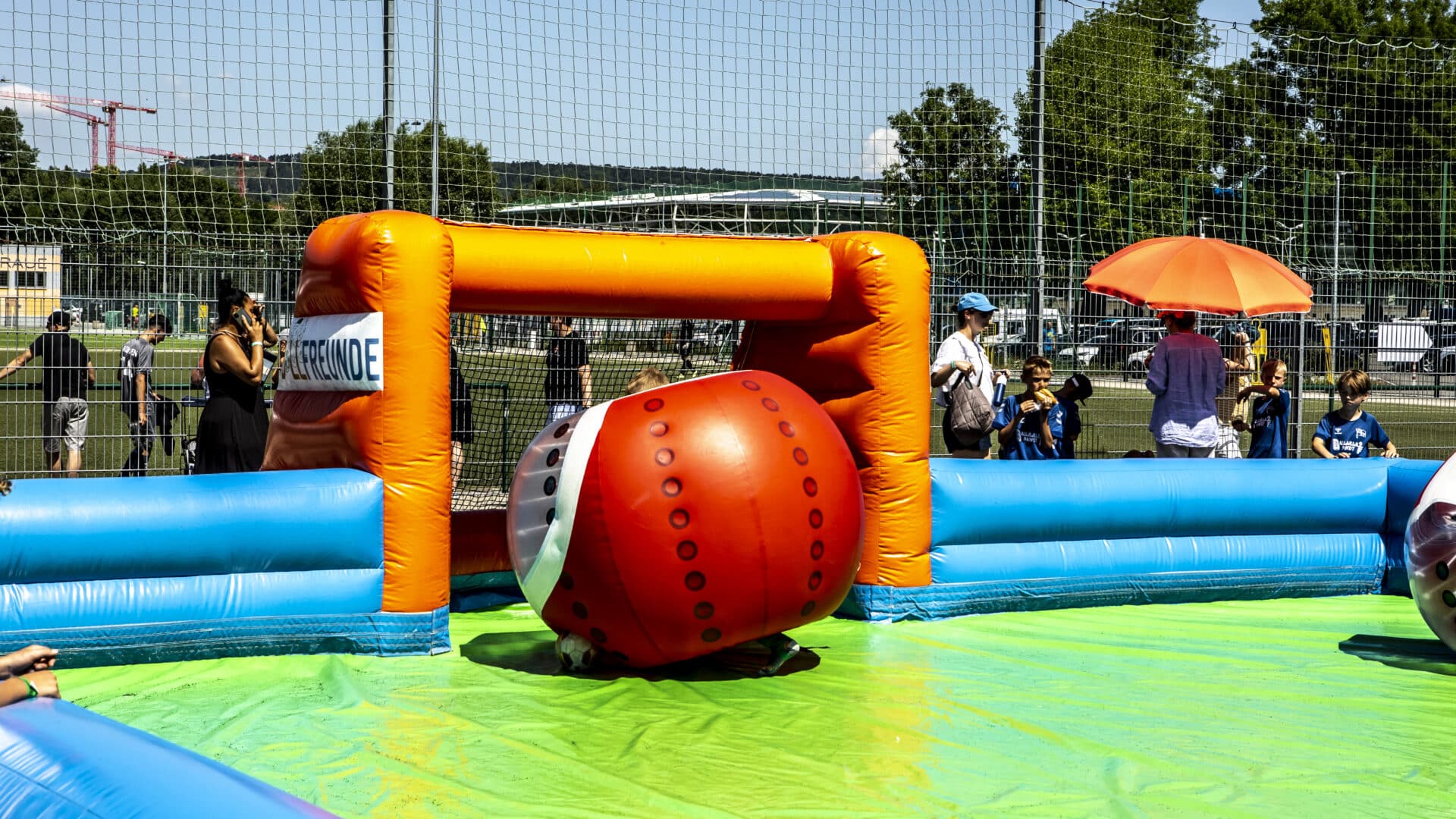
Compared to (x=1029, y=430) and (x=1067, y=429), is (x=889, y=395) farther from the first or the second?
(x=1067, y=429)

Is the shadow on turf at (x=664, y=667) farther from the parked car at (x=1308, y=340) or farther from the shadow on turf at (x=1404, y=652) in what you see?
the parked car at (x=1308, y=340)

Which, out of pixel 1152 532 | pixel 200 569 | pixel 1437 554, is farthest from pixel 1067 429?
pixel 200 569

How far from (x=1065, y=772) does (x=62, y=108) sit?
6.54m

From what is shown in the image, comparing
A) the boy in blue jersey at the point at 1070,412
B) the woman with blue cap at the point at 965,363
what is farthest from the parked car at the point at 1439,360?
the woman with blue cap at the point at 965,363

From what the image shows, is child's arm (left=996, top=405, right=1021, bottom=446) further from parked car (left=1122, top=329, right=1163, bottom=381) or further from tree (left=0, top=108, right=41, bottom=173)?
tree (left=0, top=108, right=41, bottom=173)

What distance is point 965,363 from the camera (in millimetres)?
7586

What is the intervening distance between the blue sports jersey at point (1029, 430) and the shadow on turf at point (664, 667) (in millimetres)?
2711

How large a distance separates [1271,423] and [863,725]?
516 centimetres

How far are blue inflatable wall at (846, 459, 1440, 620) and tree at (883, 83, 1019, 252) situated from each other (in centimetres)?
291

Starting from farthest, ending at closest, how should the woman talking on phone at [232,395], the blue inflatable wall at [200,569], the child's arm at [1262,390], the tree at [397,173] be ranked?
the child's arm at [1262,390]
the tree at [397,173]
the woman talking on phone at [232,395]
the blue inflatable wall at [200,569]

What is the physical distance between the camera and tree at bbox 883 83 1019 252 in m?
9.52

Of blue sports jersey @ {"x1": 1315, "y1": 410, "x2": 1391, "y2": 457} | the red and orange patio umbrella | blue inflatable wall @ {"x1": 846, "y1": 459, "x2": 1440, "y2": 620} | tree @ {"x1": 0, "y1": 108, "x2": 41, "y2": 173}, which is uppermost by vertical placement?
tree @ {"x1": 0, "y1": 108, "x2": 41, "y2": 173}

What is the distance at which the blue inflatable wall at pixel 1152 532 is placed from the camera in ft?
22.3

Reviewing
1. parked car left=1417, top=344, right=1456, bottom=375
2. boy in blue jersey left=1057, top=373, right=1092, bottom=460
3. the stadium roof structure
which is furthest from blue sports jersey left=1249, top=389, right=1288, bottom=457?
parked car left=1417, top=344, right=1456, bottom=375
